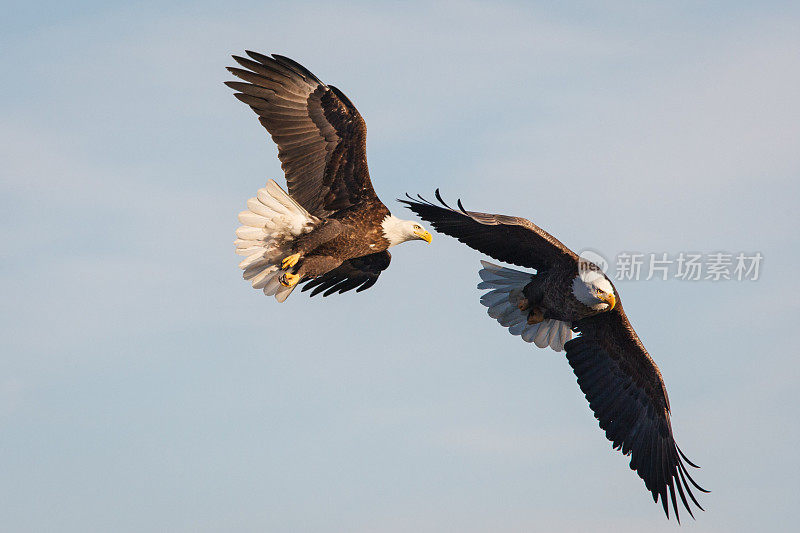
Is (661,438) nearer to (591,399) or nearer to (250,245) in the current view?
(591,399)

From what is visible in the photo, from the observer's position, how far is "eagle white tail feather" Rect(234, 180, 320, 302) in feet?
25.7

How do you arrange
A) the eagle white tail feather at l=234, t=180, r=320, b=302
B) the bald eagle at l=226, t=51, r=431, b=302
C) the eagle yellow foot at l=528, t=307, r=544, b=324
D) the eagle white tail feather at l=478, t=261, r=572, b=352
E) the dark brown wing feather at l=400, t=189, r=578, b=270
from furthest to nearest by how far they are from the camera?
the eagle white tail feather at l=478, t=261, r=572, b=352, the eagle yellow foot at l=528, t=307, r=544, b=324, the bald eagle at l=226, t=51, r=431, b=302, the eagle white tail feather at l=234, t=180, r=320, b=302, the dark brown wing feather at l=400, t=189, r=578, b=270

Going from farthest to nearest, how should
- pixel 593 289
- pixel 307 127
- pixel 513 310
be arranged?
1. pixel 513 310
2. pixel 307 127
3. pixel 593 289

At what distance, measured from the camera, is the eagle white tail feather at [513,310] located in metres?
8.43

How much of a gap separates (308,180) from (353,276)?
3.89ft

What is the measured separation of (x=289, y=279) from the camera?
26.3ft

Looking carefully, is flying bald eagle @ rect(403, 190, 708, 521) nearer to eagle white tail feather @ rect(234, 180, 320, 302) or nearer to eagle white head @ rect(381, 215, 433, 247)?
eagle white head @ rect(381, 215, 433, 247)

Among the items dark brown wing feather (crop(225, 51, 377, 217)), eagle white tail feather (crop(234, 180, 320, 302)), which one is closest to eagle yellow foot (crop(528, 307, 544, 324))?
dark brown wing feather (crop(225, 51, 377, 217))

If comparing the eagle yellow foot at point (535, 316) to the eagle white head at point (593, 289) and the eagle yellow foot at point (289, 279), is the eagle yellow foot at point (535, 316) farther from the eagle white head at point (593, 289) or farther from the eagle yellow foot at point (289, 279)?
the eagle yellow foot at point (289, 279)

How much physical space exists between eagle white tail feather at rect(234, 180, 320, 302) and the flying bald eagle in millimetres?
1212

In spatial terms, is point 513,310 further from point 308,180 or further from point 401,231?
point 308,180

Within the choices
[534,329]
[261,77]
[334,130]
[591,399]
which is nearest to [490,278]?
[534,329]

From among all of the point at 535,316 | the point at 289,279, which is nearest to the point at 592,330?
the point at 535,316

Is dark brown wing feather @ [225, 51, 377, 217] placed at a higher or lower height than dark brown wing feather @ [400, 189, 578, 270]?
higher
